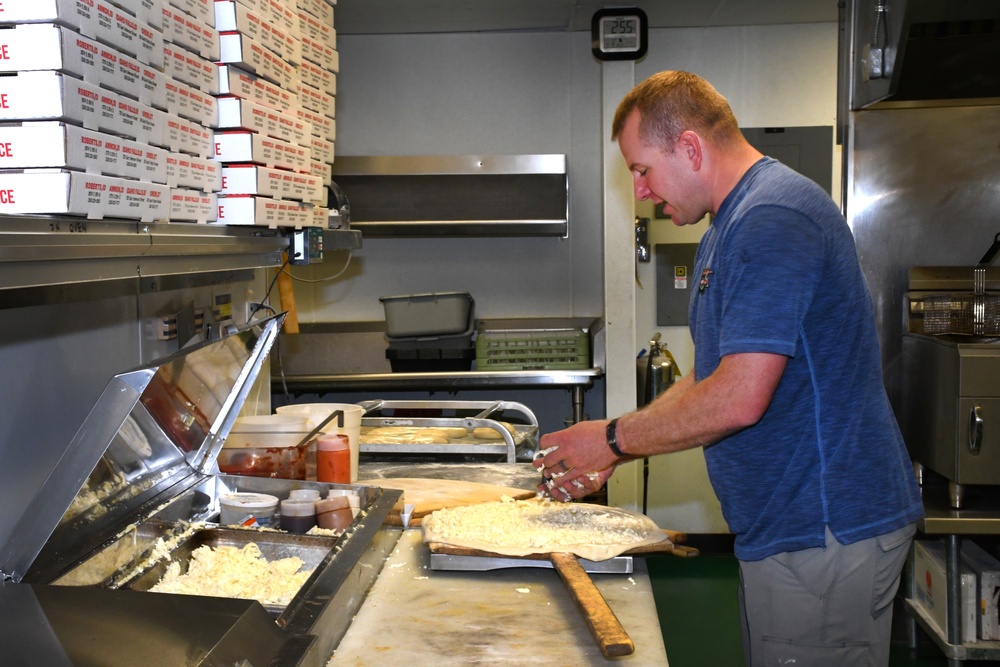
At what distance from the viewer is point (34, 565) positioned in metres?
1.61

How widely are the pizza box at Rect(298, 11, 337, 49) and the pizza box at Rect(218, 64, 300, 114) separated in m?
0.24

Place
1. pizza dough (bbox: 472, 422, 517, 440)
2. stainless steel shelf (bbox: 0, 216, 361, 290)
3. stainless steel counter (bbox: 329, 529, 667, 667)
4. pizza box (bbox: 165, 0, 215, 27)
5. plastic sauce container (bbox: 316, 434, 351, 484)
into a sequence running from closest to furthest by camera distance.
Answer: stainless steel shelf (bbox: 0, 216, 361, 290), stainless steel counter (bbox: 329, 529, 667, 667), pizza box (bbox: 165, 0, 215, 27), plastic sauce container (bbox: 316, 434, 351, 484), pizza dough (bbox: 472, 422, 517, 440)

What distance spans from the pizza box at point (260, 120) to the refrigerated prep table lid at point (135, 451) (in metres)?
0.48

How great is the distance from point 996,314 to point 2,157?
351 centimetres

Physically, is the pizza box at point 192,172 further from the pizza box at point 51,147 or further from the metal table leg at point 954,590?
the metal table leg at point 954,590

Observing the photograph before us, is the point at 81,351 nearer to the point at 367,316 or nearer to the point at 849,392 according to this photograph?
the point at 849,392

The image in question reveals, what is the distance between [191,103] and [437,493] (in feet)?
4.22

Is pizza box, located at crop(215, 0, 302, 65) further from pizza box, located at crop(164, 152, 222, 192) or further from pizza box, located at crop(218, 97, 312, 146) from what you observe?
pizza box, located at crop(164, 152, 222, 192)

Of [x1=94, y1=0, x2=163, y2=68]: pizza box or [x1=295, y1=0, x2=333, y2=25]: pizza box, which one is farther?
[x1=295, y1=0, x2=333, y2=25]: pizza box

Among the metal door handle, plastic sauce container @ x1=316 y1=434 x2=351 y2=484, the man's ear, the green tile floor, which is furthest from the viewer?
the green tile floor

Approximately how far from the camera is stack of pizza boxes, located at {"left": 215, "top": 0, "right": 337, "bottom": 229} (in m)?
2.15

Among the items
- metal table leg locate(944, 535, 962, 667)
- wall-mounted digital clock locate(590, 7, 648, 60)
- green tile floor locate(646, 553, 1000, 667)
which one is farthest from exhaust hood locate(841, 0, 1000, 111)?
green tile floor locate(646, 553, 1000, 667)

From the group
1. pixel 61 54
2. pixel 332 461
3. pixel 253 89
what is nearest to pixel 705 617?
pixel 332 461

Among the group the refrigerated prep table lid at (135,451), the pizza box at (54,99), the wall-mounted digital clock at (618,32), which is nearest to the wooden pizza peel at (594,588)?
the refrigerated prep table lid at (135,451)
